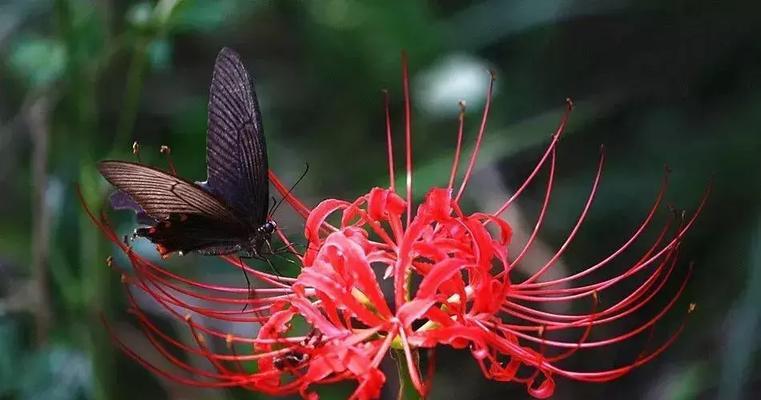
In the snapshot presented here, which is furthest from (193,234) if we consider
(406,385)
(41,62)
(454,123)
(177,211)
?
(454,123)

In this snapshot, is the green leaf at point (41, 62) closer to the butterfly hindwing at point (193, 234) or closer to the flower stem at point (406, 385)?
the butterfly hindwing at point (193, 234)

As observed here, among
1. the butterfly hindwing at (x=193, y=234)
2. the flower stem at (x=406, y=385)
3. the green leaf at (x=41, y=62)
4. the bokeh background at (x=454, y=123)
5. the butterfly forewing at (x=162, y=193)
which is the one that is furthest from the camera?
the bokeh background at (x=454, y=123)

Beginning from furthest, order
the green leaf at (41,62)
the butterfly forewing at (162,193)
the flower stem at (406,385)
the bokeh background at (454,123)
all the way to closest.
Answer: the bokeh background at (454,123) → the green leaf at (41,62) → the butterfly forewing at (162,193) → the flower stem at (406,385)

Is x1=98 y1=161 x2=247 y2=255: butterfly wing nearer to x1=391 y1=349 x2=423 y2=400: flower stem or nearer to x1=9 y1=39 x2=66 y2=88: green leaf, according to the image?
x1=391 y1=349 x2=423 y2=400: flower stem

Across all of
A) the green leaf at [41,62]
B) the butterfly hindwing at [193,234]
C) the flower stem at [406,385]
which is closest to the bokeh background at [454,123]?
the green leaf at [41,62]

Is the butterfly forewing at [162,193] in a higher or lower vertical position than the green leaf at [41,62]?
lower

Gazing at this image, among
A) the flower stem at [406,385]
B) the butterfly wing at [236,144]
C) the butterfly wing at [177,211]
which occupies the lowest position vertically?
the flower stem at [406,385]

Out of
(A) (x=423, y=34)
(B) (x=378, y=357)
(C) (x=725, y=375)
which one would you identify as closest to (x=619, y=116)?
(A) (x=423, y=34)
